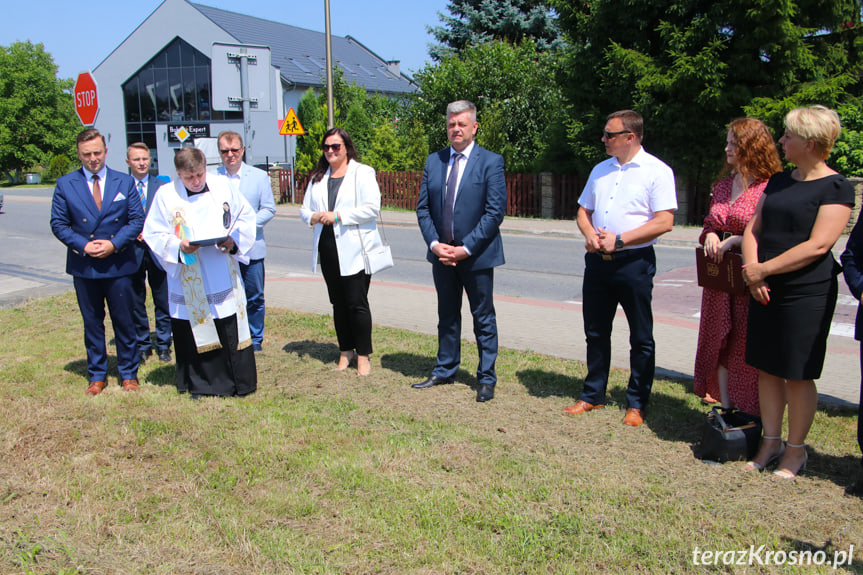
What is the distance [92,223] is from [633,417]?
415 cm

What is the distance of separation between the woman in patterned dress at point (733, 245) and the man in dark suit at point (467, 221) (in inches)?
58.4

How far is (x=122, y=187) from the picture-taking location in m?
5.41

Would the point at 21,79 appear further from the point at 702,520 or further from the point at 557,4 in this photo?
the point at 702,520

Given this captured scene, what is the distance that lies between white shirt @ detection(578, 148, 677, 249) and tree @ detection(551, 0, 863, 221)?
13.0 meters

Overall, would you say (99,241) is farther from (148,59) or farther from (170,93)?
(148,59)

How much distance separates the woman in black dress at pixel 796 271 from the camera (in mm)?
3619

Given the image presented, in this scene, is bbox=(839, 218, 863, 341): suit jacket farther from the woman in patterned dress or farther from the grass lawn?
the grass lawn

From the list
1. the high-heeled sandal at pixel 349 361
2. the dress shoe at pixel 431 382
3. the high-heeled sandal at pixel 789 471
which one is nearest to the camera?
the high-heeled sandal at pixel 789 471

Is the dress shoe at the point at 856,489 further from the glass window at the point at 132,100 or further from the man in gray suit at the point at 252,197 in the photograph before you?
the glass window at the point at 132,100

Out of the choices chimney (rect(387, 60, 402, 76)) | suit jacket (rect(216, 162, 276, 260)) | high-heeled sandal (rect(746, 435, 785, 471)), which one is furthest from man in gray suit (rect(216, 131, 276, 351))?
chimney (rect(387, 60, 402, 76))

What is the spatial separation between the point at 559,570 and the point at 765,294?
189 cm

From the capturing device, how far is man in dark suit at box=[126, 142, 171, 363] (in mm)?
6188

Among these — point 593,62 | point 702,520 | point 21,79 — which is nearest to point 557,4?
point 593,62

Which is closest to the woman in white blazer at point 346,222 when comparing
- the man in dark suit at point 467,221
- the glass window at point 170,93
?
the man in dark suit at point 467,221
